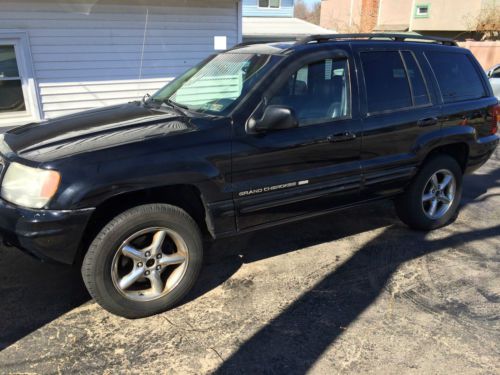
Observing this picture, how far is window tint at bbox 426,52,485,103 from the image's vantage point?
14.0ft

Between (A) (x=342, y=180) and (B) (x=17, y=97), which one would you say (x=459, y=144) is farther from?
(B) (x=17, y=97)

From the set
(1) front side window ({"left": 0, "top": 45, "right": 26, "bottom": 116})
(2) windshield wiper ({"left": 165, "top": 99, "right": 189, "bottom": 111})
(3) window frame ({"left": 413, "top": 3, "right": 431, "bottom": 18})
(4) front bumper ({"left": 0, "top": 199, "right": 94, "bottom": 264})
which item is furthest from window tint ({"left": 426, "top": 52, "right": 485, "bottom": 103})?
(3) window frame ({"left": 413, "top": 3, "right": 431, "bottom": 18})

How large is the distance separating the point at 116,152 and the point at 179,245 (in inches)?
31.8

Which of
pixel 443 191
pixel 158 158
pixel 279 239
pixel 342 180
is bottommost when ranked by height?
pixel 279 239

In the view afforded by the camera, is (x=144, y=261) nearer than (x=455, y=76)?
Yes

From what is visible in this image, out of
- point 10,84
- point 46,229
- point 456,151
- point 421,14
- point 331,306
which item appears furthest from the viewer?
point 421,14

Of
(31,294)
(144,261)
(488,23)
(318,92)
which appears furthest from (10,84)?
(488,23)

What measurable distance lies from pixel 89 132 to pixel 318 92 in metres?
1.80

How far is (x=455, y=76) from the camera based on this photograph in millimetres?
4414

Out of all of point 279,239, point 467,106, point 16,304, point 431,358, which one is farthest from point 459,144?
point 16,304

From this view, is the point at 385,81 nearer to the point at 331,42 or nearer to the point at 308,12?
the point at 331,42

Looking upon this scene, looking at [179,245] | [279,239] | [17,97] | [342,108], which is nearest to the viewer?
[179,245]

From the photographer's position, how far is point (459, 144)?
452cm

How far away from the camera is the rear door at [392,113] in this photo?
3766 mm
